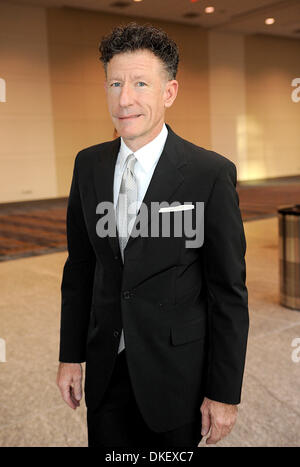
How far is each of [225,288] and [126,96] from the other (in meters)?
0.60

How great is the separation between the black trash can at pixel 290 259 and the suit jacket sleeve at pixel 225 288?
3.55m

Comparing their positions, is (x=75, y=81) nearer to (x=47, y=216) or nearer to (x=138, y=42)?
(x=47, y=216)

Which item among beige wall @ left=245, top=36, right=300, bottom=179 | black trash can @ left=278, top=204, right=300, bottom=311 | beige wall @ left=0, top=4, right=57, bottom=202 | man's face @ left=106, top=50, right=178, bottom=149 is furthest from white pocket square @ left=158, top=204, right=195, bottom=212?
beige wall @ left=245, top=36, right=300, bottom=179

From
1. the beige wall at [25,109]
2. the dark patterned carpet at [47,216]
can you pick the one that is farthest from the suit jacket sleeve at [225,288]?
the beige wall at [25,109]

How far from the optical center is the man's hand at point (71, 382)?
5.87 feet

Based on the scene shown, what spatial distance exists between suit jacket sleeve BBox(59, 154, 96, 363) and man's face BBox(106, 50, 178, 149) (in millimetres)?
405

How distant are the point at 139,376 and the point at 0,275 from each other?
5402 mm

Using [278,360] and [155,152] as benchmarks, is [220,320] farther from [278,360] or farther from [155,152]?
[278,360]

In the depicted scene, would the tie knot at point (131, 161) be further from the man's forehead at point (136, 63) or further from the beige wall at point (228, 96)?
the beige wall at point (228, 96)

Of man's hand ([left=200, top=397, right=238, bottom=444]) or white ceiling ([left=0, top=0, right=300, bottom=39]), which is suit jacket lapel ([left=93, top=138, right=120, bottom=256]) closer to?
man's hand ([left=200, top=397, right=238, bottom=444])

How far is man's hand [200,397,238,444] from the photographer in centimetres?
155

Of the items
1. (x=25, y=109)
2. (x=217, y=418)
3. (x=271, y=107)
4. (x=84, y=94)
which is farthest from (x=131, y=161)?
(x=271, y=107)

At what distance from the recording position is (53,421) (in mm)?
3023

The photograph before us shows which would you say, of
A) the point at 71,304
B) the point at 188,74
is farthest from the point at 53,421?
the point at 188,74
